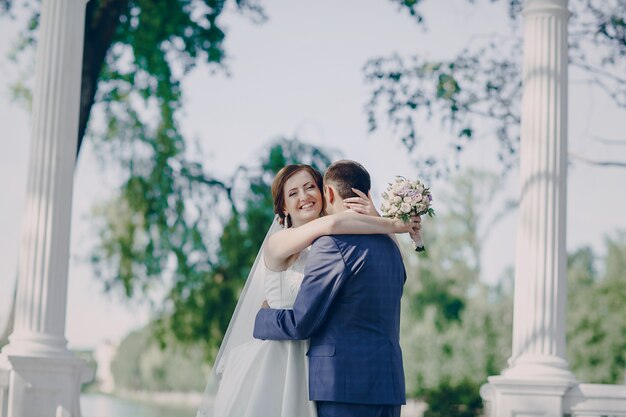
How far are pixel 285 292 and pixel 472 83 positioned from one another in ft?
39.0

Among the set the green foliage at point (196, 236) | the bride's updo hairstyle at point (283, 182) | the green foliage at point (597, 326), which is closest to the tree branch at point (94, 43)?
the green foliage at point (196, 236)

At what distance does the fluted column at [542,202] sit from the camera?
8.86 m

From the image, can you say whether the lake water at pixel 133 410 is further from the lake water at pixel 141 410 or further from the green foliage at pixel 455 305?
the green foliage at pixel 455 305

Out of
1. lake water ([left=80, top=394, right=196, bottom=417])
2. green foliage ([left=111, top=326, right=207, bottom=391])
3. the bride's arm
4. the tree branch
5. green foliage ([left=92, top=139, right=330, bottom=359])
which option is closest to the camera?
the bride's arm

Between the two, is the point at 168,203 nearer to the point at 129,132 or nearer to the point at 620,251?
the point at 129,132

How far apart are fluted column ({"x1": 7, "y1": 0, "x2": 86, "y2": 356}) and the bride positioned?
12.9ft

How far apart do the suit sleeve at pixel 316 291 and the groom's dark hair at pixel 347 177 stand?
0.34m

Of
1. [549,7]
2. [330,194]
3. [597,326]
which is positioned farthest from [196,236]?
[597,326]

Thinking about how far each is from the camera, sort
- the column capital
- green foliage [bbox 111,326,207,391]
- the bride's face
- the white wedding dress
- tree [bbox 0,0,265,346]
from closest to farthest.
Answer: the white wedding dress → the bride's face → the column capital → tree [bbox 0,0,265,346] → green foliage [bbox 111,326,207,391]

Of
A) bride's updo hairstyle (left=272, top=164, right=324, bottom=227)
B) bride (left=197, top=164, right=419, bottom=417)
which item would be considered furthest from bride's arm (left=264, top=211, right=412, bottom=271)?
bride's updo hairstyle (left=272, top=164, right=324, bottom=227)

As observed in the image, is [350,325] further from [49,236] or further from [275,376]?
[49,236]

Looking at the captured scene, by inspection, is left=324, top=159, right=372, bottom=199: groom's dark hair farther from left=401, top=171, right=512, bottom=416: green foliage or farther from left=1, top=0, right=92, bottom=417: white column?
left=401, top=171, right=512, bottom=416: green foliage

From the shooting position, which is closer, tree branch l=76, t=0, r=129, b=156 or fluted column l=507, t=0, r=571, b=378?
fluted column l=507, t=0, r=571, b=378

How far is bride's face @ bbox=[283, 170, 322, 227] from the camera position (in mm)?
5633
